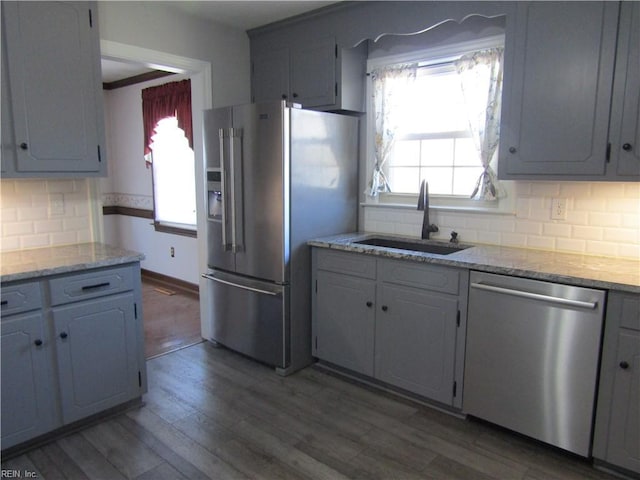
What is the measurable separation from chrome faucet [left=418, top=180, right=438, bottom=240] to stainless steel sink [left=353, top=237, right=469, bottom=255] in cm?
7

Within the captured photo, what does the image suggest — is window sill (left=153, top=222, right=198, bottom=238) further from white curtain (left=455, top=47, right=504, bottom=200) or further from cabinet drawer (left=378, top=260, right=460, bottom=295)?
white curtain (left=455, top=47, right=504, bottom=200)

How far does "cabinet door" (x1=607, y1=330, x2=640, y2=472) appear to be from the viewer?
6.51 ft

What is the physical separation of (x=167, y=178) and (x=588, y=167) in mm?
4235

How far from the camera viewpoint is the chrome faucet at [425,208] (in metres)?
3.05

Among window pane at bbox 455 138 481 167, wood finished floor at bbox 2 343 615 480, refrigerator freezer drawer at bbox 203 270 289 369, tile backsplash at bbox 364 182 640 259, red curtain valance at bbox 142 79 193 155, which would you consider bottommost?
wood finished floor at bbox 2 343 615 480

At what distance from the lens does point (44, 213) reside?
2.76m

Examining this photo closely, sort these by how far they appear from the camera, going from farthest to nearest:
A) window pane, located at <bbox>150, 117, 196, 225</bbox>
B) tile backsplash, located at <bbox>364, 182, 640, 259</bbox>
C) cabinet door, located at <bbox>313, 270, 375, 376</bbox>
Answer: window pane, located at <bbox>150, 117, 196, 225</bbox> < cabinet door, located at <bbox>313, 270, 375, 376</bbox> < tile backsplash, located at <bbox>364, 182, 640, 259</bbox>

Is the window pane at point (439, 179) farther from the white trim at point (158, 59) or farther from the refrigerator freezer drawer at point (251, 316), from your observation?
the white trim at point (158, 59)

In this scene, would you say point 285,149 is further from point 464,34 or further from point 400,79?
point 464,34

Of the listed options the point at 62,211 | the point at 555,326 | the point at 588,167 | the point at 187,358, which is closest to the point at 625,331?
the point at 555,326

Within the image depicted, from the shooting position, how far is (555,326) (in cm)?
216

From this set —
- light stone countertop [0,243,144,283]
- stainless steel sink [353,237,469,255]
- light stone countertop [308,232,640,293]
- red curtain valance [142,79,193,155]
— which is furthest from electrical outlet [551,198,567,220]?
red curtain valance [142,79,193,155]

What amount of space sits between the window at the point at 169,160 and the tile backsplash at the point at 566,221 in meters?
2.92

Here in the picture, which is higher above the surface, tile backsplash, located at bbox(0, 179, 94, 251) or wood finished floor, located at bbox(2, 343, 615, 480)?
tile backsplash, located at bbox(0, 179, 94, 251)
